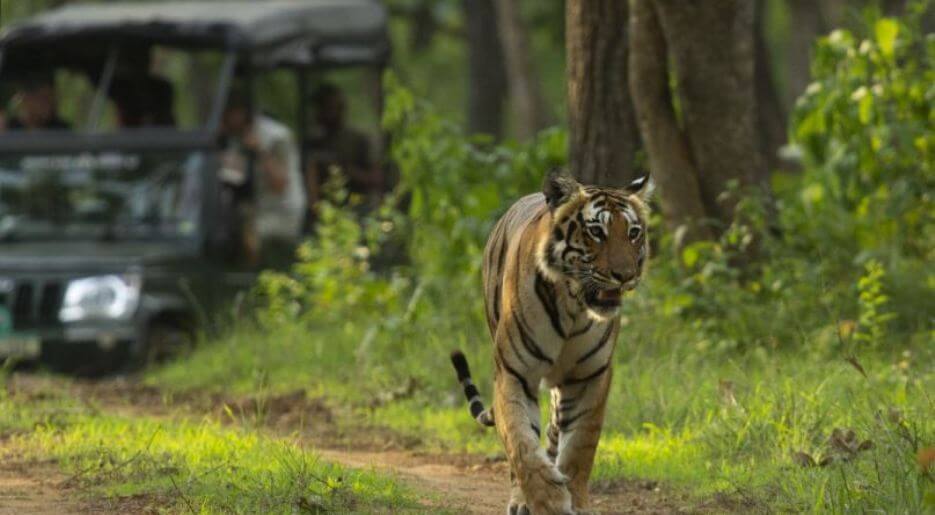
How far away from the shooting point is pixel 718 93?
11.0 meters

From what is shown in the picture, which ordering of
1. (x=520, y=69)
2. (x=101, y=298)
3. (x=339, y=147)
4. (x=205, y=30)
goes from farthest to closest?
(x=520, y=69) < (x=339, y=147) < (x=205, y=30) < (x=101, y=298)

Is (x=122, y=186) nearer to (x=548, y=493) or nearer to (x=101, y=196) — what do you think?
(x=101, y=196)

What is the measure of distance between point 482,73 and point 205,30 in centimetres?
1156

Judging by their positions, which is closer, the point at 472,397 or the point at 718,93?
the point at 472,397

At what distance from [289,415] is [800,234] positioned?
3048 mm

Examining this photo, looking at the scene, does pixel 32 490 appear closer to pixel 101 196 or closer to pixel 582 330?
pixel 582 330

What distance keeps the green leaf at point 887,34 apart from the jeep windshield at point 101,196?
16.2ft

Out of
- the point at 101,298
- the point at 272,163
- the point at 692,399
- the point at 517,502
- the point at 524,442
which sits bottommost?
the point at 101,298

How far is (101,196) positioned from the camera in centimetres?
1385

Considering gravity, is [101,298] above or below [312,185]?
below

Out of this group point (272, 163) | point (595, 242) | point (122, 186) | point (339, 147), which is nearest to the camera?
point (595, 242)

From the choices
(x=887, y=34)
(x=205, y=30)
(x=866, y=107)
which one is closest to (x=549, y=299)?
(x=866, y=107)

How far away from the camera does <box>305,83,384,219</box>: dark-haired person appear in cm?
1528

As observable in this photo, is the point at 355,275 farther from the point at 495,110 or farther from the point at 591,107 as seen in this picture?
the point at 495,110
